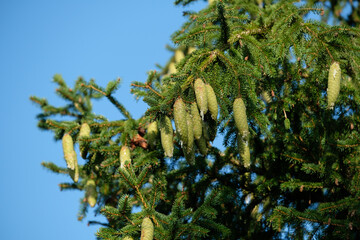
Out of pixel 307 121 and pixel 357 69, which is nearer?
pixel 357 69

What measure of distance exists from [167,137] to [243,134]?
51 centimetres

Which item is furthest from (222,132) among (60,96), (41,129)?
(41,129)

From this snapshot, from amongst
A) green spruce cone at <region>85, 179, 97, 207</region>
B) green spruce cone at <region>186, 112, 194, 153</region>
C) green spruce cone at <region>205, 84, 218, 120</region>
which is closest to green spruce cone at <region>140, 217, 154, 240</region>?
green spruce cone at <region>186, 112, 194, 153</region>

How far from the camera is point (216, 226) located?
3279 millimetres

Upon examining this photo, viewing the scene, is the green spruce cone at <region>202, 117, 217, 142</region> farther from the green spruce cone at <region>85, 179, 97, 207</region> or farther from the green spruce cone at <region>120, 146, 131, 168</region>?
the green spruce cone at <region>85, 179, 97, 207</region>

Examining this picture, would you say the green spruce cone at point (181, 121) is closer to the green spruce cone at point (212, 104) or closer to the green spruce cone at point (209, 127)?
the green spruce cone at point (212, 104)

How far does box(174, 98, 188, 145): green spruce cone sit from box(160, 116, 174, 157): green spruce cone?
0.20 m

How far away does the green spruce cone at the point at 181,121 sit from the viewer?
2475 millimetres

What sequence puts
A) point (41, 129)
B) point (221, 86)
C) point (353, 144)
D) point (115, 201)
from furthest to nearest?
point (41, 129) → point (115, 201) → point (353, 144) → point (221, 86)

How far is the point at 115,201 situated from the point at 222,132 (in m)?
2.91

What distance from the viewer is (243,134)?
2539 mm

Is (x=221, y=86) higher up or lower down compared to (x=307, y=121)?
lower down

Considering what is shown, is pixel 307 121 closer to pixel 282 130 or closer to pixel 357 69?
pixel 282 130

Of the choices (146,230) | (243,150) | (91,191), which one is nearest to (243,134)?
(243,150)
